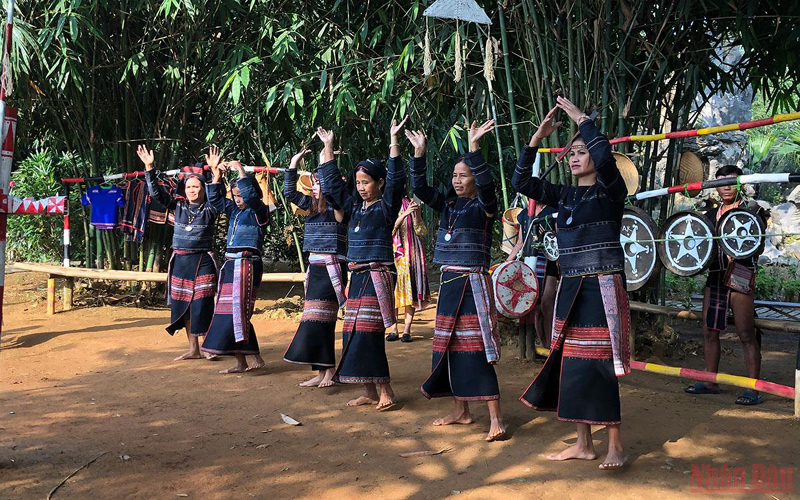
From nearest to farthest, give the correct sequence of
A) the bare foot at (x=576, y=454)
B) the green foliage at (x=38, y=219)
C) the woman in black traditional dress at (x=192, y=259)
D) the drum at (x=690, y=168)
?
the bare foot at (x=576, y=454) → the drum at (x=690, y=168) → the woman in black traditional dress at (x=192, y=259) → the green foliage at (x=38, y=219)

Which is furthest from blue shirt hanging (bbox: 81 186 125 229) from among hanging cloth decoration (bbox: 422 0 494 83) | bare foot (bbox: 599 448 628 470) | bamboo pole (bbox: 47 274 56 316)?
bare foot (bbox: 599 448 628 470)

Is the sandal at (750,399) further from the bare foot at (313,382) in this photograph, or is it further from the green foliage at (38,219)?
the green foliage at (38,219)

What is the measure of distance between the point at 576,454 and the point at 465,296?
3.40ft

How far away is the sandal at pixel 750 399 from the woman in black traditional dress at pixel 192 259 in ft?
13.1

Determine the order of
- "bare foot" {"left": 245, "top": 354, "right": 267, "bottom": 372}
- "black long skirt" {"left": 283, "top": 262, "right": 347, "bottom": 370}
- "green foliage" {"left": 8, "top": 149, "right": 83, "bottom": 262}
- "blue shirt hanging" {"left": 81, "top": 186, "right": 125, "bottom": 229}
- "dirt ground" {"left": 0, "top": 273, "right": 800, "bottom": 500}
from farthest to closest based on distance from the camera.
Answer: "green foliage" {"left": 8, "top": 149, "right": 83, "bottom": 262} < "blue shirt hanging" {"left": 81, "top": 186, "right": 125, "bottom": 229} < "bare foot" {"left": 245, "top": 354, "right": 267, "bottom": 372} < "black long skirt" {"left": 283, "top": 262, "right": 347, "bottom": 370} < "dirt ground" {"left": 0, "top": 273, "right": 800, "bottom": 500}

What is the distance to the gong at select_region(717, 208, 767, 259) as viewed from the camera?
4410mm

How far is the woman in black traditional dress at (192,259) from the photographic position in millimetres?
5988

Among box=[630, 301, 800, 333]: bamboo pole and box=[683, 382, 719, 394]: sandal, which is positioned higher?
box=[630, 301, 800, 333]: bamboo pole

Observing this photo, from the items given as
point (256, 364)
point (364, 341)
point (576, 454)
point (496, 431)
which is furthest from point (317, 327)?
point (576, 454)

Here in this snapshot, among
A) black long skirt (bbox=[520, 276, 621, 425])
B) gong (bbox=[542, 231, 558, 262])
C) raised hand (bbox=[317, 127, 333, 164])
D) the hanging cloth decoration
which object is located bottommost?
black long skirt (bbox=[520, 276, 621, 425])

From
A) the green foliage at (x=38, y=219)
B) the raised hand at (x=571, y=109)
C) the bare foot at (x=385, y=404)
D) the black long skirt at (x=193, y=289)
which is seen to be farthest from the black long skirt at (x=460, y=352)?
the green foliage at (x=38, y=219)

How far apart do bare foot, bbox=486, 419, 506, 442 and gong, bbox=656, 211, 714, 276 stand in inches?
60.7

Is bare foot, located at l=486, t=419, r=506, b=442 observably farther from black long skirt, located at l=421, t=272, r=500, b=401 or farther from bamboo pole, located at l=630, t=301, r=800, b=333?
bamboo pole, located at l=630, t=301, r=800, b=333

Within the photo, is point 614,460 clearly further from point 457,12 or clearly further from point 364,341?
point 457,12
